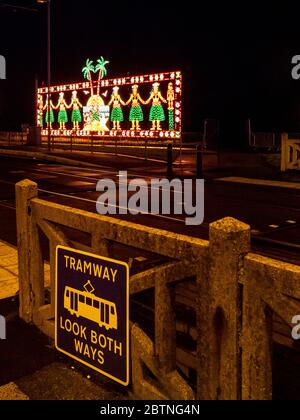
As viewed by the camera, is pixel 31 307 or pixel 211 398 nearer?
pixel 211 398

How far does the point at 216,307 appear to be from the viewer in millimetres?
3238

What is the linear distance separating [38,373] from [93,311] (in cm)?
79

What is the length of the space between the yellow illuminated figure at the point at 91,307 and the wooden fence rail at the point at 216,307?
0.57 ft

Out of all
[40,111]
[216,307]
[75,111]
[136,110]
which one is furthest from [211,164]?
[40,111]

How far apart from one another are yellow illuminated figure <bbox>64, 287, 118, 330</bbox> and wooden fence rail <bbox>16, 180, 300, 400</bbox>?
0.17 metres

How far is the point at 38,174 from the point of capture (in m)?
19.8

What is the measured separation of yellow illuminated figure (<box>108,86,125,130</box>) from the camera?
39312 mm

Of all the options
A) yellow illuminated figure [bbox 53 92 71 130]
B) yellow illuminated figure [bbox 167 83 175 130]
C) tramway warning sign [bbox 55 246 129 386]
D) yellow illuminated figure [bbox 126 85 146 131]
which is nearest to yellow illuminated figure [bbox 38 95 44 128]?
yellow illuminated figure [bbox 53 92 71 130]

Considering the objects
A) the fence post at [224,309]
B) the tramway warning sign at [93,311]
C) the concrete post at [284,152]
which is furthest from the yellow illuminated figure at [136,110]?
the fence post at [224,309]

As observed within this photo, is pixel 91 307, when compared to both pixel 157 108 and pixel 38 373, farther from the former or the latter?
pixel 157 108

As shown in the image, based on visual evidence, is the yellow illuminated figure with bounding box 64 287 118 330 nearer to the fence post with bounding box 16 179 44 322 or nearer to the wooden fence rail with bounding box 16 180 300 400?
the wooden fence rail with bounding box 16 180 300 400
